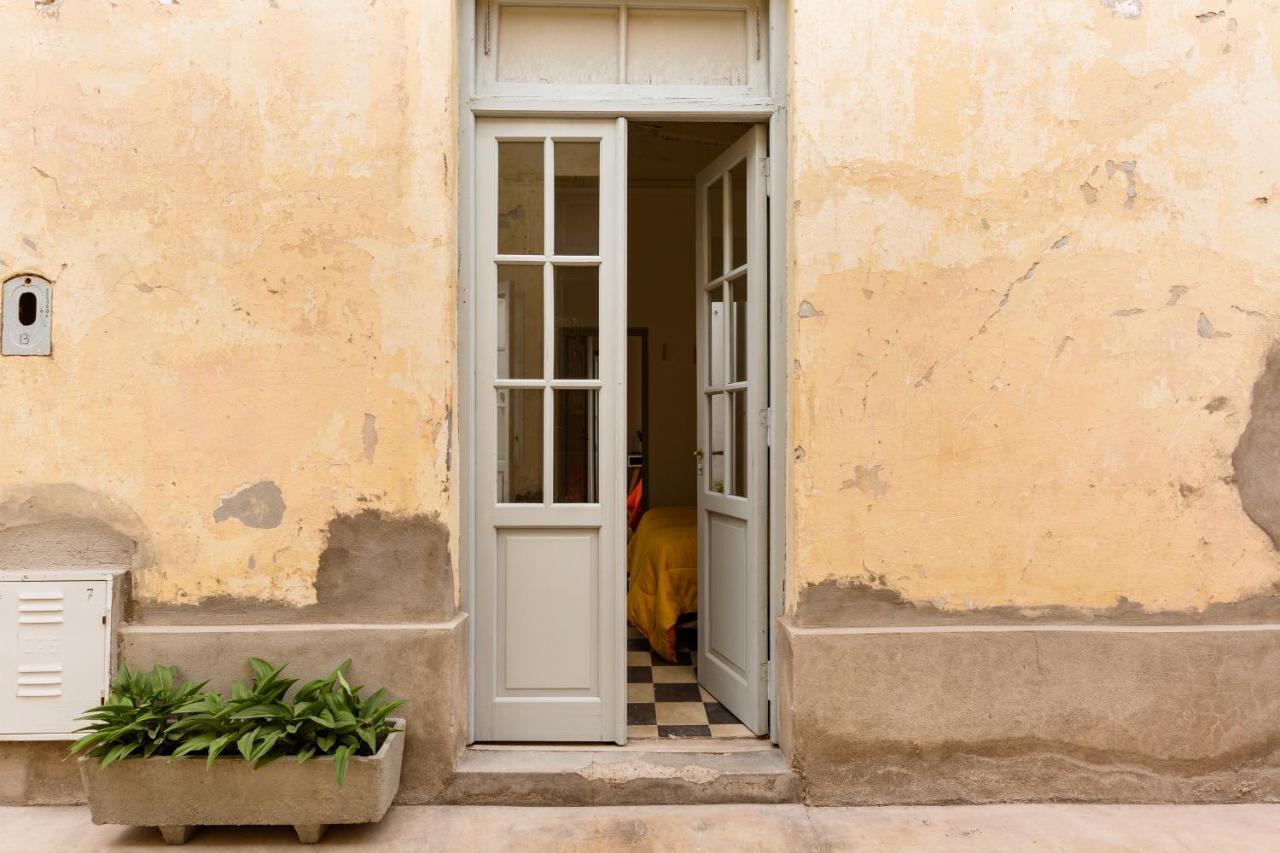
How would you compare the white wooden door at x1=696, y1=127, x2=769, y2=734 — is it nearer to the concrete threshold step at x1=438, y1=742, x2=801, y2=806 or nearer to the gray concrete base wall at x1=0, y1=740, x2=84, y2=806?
the concrete threshold step at x1=438, y1=742, x2=801, y2=806

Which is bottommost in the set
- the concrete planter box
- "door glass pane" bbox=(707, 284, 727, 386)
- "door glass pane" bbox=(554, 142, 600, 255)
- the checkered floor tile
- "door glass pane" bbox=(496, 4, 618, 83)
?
the checkered floor tile

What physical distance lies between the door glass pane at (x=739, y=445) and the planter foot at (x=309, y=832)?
1789mm

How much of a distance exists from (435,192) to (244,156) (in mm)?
654

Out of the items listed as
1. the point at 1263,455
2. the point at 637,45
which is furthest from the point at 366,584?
the point at 1263,455

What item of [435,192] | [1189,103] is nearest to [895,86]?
[1189,103]

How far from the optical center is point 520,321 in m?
2.76

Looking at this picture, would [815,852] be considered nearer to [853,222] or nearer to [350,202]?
[853,222]

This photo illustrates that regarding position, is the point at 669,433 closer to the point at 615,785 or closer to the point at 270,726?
the point at 615,785

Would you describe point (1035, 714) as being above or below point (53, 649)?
below

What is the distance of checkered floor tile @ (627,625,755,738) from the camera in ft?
9.51

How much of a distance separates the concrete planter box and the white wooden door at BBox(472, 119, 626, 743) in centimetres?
55

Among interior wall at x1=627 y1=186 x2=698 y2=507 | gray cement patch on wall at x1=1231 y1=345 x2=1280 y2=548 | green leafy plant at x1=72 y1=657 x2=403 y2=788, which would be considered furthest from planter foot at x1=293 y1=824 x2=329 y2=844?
interior wall at x1=627 y1=186 x2=698 y2=507

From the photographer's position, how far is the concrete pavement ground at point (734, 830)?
232 centimetres

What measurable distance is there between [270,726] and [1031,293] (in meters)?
2.82
